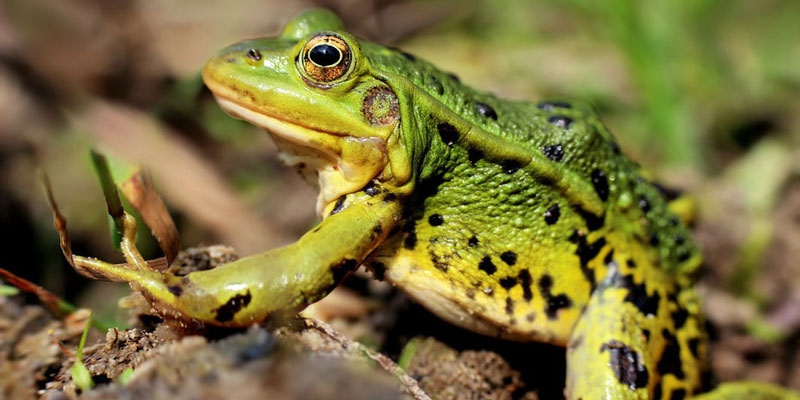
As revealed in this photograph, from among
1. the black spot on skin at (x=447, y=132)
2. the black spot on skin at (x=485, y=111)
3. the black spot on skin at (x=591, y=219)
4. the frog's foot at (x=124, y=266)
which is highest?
the black spot on skin at (x=485, y=111)

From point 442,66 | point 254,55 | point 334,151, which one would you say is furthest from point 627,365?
point 442,66

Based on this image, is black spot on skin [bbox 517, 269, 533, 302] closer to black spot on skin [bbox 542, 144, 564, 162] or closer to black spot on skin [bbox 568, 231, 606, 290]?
black spot on skin [bbox 568, 231, 606, 290]

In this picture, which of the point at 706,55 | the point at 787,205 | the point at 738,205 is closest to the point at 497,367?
the point at 738,205

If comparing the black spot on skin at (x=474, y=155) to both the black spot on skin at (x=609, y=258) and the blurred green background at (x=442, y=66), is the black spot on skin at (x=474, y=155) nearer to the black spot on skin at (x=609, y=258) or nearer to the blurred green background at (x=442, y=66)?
the black spot on skin at (x=609, y=258)

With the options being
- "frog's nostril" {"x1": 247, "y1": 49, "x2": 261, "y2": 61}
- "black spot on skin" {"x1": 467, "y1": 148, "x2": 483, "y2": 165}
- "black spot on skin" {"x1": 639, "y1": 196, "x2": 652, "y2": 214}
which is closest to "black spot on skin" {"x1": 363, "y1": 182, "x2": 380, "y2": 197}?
"black spot on skin" {"x1": 467, "y1": 148, "x2": 483, "y2": 165}

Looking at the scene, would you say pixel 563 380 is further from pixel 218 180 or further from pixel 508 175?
pixel 218 180

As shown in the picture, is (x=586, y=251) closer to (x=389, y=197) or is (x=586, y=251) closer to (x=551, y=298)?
(x=551, y=298)

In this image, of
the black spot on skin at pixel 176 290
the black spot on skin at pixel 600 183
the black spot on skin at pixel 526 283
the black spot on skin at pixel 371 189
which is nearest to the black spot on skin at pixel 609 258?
the black spot on skin at pixel 600 183
